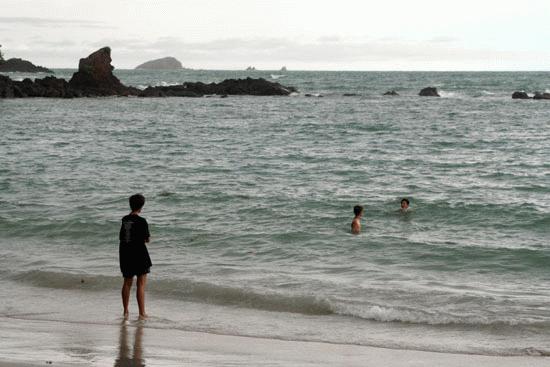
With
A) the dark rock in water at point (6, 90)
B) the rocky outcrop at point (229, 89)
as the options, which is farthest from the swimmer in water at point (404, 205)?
the rocky outcrop at point (229, 89)

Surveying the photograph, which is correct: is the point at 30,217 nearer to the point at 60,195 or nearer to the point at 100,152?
the point at 60,195

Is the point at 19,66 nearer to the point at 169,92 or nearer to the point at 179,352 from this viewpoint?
the point at 169,92

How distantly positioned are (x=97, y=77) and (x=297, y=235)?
6322 centimetres

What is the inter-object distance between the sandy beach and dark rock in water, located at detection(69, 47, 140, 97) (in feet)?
220

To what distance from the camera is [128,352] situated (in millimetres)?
8719

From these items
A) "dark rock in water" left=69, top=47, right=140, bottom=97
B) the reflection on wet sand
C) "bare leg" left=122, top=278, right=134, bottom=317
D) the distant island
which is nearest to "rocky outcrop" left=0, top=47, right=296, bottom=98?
"dark rock in water" left=69, top=47, right=140, bottom=97

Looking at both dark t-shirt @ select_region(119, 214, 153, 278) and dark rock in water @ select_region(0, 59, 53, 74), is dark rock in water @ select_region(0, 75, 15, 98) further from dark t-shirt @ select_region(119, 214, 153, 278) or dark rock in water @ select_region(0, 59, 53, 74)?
dark rock in water @ select_region(0, 59, 53, 74)

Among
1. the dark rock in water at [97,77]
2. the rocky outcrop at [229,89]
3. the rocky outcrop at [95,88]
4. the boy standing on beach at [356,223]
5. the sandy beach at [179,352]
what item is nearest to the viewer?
the sandy beach at [179,352]

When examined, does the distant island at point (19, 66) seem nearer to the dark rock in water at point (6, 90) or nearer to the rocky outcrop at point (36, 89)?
the rocky outcrop at point (36, 89)

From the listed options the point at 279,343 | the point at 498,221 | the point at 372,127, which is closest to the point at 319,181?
the point at 498,221

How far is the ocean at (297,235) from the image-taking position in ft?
36.0

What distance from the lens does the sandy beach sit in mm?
8320

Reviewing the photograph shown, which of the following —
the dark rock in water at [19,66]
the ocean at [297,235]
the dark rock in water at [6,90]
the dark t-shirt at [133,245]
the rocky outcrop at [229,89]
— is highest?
the dark rock in water at [19,66]

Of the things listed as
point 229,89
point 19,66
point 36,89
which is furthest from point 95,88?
point 19,66
